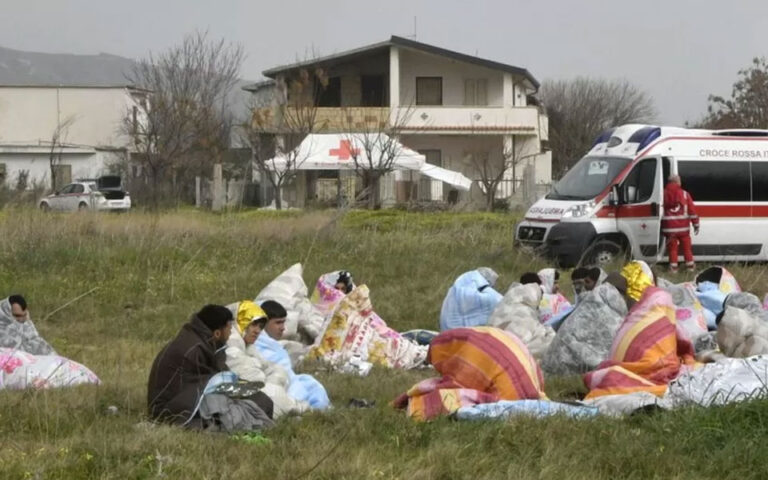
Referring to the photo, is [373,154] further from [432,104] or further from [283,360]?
[283,360]

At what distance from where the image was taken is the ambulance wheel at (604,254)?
17.5m

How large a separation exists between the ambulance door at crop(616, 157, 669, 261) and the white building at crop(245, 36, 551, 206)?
23.6m

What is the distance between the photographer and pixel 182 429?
6719mm

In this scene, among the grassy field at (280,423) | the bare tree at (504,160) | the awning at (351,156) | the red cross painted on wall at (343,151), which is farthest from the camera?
the bare tree at (504,160)

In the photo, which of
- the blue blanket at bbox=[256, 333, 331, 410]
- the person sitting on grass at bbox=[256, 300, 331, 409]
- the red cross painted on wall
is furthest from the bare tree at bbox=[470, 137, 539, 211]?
the blue blanket at bbox=[256, 333, 331, 410]

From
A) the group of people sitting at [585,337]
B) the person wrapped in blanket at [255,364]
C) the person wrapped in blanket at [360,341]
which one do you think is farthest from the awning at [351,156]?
the person wrapped in blanket at [255,364]

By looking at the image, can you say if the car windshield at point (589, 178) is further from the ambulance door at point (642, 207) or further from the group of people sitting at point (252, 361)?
the group of people sitting at point (252, 361)

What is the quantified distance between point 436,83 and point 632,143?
92.6 ft

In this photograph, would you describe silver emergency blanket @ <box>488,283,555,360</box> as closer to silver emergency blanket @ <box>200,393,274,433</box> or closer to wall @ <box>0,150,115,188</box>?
silver emergency blanket @ <box>200,393,274,433</box>

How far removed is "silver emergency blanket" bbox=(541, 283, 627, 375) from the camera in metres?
9.50

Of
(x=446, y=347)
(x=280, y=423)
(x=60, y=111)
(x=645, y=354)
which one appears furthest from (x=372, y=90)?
(x=280, y=423)

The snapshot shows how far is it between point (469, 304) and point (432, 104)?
34565mm

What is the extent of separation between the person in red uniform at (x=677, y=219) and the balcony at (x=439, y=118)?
82.2ft

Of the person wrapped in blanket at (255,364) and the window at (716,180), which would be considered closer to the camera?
the person wrapped in blanket at (255,364)
